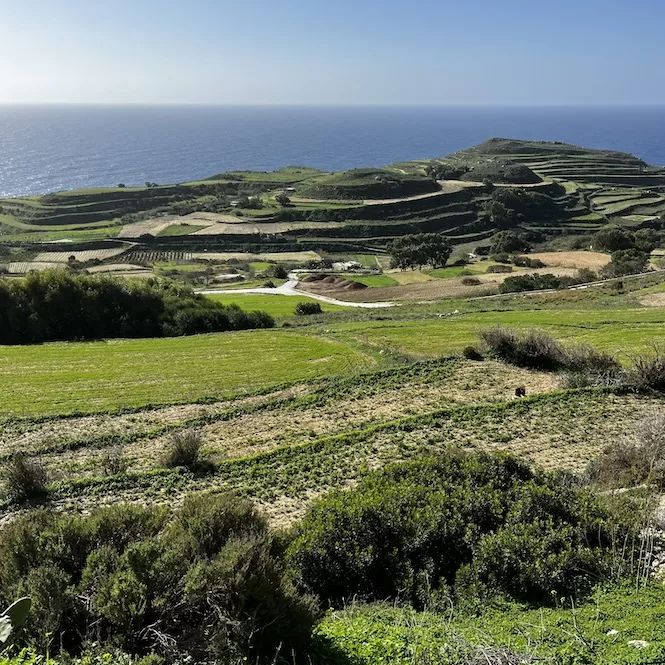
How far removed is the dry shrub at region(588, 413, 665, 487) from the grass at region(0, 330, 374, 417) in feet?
38.4

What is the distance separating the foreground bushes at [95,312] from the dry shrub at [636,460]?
26.4m

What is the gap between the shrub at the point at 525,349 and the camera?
68.0ft

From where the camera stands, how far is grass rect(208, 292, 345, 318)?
45.4m

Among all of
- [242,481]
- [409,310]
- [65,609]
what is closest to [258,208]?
[409,310]

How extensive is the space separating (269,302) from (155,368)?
26.1 meters

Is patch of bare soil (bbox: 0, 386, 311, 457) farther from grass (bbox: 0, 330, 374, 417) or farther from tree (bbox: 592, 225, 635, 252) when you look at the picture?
tree (bbox: 592, 225, 635, 252)

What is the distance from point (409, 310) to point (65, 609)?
A: 35953 mm

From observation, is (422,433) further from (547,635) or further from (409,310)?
(409,310)

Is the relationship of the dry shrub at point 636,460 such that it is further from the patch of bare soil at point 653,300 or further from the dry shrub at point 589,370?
the patch of bare soil at point 653,300

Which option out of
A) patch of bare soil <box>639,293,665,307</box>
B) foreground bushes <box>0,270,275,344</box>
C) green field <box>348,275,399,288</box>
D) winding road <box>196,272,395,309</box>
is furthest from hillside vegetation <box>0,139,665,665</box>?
green field <box>348,275,399,288</box>

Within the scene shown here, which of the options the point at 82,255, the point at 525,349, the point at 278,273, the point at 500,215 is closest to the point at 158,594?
the point at 525,349

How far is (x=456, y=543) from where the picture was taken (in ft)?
27.0

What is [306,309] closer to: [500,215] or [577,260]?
[577,260]

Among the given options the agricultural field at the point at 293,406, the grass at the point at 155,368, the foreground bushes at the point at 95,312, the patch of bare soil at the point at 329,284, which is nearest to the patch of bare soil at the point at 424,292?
the patch of bare soil at the point at 329,284
